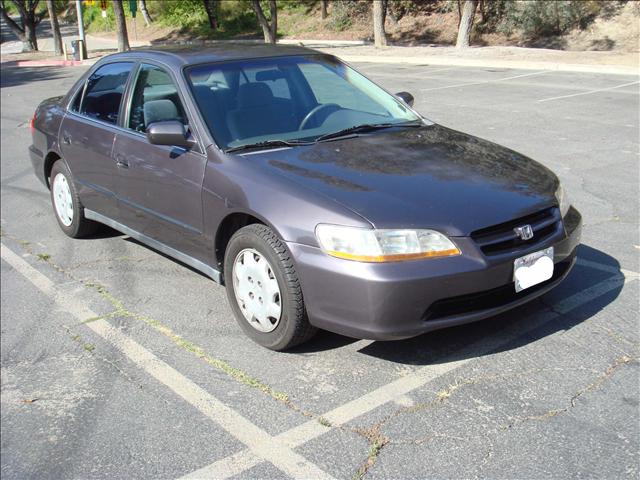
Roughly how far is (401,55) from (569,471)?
77.5ft

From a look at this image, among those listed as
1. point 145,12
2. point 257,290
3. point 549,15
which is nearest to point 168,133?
point 257,290

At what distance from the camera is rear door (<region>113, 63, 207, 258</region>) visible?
14.9ft

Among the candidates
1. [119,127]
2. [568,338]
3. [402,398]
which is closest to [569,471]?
[402,398]

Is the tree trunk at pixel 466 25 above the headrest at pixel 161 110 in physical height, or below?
below

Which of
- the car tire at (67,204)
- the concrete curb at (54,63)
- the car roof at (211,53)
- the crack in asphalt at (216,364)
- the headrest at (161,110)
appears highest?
the car roof at (211,53)

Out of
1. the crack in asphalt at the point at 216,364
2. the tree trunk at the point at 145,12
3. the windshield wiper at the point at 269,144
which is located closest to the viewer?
the crack in asphalt at the point at 216,364

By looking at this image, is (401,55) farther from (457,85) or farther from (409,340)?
(409,340)

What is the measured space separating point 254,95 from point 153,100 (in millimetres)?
799

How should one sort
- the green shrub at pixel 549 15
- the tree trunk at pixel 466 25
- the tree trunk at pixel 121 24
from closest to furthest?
the tree trunk at pixel 466 25 < the green shrub at pixel 549 15 < the tree trunk at pixel 121 24

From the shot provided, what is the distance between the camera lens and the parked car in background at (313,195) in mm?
3566

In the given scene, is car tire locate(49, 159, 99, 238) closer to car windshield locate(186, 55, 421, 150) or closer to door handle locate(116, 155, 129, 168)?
door handle locate(116, 155, 129, 168)

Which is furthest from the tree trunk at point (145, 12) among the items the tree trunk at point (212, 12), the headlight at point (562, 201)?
the headlight at point (562, 201)

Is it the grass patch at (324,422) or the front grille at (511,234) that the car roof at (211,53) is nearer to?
the front grille at (511,234)

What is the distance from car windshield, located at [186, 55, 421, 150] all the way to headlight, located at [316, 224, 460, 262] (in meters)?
1.15
